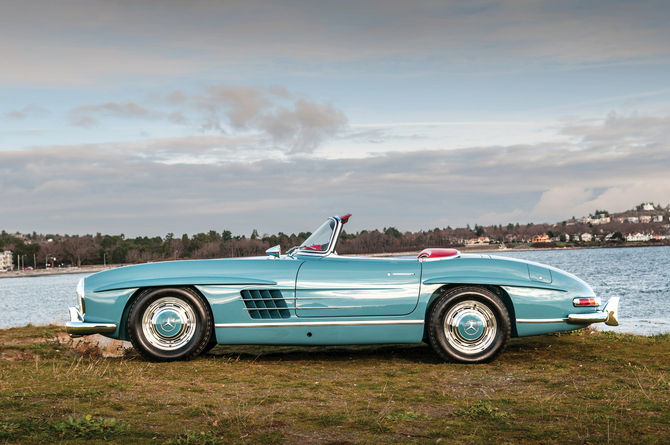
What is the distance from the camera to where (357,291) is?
5.93 m

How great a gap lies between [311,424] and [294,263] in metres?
2.77

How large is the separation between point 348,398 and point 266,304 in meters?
1.89

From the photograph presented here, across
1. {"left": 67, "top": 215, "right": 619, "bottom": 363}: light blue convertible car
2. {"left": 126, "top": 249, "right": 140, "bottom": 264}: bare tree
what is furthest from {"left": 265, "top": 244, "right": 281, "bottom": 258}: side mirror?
{"left": 126, "top": 249, "right": 140, "bottom": 264}: bare tree

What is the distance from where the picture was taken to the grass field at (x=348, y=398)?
10.9 ft

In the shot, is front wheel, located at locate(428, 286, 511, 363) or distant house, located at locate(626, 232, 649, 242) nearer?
front wheel, located at locate(428, 286, 511, 363)

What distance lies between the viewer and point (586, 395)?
4.36 m

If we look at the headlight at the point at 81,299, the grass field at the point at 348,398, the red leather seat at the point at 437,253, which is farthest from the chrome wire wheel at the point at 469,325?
the headlight at the point at 81,299

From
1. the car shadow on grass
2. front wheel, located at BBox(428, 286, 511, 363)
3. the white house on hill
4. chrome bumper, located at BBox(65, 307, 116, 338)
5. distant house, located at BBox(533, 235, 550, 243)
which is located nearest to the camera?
front wheel, located at BBox(428, 286, 511, 363)

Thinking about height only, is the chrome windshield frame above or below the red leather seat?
above

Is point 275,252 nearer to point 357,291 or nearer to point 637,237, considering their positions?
point 357,291

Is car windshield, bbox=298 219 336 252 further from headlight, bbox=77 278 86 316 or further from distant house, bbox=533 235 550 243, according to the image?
distant house, bbox=533 235 550 243

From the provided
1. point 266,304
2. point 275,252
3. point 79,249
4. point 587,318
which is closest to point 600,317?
point 587,318

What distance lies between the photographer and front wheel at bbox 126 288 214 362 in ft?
19.9

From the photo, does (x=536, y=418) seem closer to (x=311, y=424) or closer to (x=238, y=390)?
(x=311, y=424)
